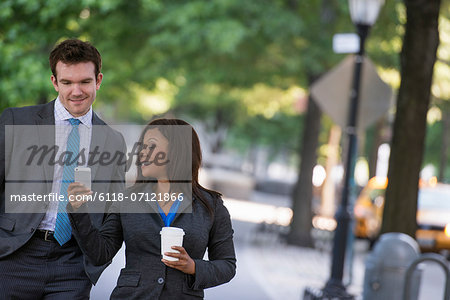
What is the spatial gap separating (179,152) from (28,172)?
2.36 ft

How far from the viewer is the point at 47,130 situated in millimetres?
3881

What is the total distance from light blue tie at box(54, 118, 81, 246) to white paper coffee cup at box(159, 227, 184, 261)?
595mm

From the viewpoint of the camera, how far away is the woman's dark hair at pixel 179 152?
3701 millimetres

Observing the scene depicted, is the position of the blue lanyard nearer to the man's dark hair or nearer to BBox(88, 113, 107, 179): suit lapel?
BBox(88, 113, 107, 179): suit lapel

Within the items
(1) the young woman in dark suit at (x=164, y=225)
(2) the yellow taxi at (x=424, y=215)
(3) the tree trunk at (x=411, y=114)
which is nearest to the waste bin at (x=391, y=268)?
(3) the tree trunk at (x=411, y=114)

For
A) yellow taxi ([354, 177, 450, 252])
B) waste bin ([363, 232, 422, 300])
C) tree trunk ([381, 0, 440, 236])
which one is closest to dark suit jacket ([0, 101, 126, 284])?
waste bin ([363, 232, 422, 300])

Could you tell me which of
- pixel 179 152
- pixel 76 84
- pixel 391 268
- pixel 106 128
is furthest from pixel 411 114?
pixel 76 84

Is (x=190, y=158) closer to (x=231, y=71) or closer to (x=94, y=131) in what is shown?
(x=94, y=131)

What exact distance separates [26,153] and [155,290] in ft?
2.94

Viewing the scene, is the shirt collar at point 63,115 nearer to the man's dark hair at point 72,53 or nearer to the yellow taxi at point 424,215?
the man's dark hair at point 72,53

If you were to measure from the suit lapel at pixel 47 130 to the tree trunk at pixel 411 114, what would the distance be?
26.6 ft

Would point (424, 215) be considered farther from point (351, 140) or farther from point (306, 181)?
point (351, 140)

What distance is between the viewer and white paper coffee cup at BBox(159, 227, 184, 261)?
3318mm

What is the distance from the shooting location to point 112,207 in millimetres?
3748
